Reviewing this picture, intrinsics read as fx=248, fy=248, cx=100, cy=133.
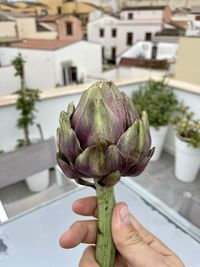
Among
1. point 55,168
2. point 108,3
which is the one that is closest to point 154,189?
point 55,168

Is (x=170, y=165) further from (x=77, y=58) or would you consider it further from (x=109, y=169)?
(x=109, y=169)

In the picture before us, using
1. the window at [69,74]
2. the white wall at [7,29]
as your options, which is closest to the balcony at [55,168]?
the window at [69,74]

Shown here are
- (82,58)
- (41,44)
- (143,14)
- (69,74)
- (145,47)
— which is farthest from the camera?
(145,47)

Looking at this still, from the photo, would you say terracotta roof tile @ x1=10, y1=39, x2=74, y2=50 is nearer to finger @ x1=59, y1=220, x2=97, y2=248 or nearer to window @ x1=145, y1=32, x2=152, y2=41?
finger @ x1=59, y1=220, x2=97, y2=248

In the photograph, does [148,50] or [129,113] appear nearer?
[129,113]

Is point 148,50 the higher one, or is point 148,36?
point 148,36

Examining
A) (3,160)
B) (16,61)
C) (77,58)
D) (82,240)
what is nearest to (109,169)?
(82,240)

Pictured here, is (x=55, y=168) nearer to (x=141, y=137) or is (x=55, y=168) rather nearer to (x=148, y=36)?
(x=141, y=137)
